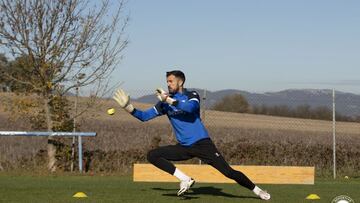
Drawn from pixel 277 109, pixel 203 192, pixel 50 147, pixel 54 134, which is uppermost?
pixel 277 109

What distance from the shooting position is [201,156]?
10898 millimetres

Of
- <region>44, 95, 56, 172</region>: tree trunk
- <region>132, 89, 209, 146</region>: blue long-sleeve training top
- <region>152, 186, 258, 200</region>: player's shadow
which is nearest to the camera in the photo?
<region>132, 89, 209, 146</region>: blue long-sleeve training top

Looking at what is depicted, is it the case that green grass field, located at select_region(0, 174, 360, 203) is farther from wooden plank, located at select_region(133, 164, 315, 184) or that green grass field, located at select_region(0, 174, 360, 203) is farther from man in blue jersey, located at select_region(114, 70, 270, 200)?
man in blue jersey, located at select_region(114, 70, 270, 200)

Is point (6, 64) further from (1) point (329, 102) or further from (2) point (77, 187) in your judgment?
(1) point (329, 102)

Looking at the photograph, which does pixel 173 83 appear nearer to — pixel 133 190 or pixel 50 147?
pixel 133 190

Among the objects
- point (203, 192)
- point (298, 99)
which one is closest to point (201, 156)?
point (203, 192)

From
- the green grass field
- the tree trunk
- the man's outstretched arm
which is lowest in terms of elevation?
the green grass field

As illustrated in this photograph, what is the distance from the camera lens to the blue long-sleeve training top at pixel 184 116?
10647mm

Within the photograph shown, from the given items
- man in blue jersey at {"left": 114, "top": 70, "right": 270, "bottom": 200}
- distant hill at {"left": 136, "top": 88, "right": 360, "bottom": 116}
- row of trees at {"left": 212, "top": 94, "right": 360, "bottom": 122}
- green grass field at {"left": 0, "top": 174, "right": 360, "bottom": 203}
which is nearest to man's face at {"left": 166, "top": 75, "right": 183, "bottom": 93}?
man in blue jersey at {"left": 114, "top": 70, "right": 270, "bottom": 200}

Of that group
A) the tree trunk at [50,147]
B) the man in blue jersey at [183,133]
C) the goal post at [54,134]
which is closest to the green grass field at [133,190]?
the man in blue jersey at [183,133]

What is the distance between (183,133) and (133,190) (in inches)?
86.5

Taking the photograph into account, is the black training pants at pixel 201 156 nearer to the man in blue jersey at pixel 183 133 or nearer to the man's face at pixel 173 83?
the man in blue jersey at pixel 183 133

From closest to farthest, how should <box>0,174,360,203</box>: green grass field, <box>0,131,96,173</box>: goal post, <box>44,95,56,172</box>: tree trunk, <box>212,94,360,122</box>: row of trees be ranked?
1. <box>0,174,360,203</box>: green grass field
2. <box>0,131,96,173</box>: goal post
3. <box>44,95,56,172</box>: tree trunk
4. <box>212,94,360,122</box>: row of trees

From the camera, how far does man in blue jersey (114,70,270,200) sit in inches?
420
